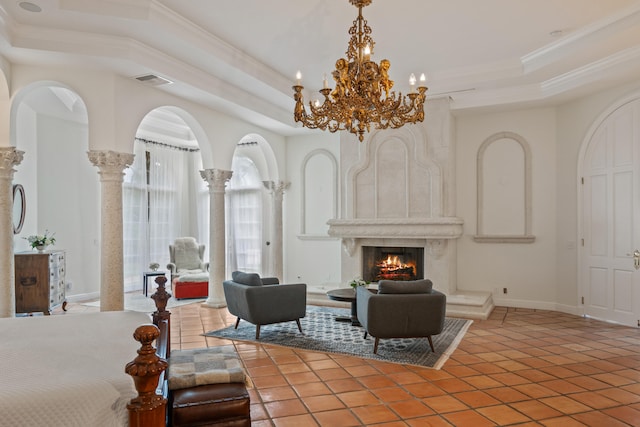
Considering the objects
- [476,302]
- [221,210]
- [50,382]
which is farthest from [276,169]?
[50,382]

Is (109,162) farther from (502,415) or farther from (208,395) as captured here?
(502,415)

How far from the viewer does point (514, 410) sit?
311 cm

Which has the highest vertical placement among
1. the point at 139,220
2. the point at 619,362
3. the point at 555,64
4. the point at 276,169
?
the point at 555,64

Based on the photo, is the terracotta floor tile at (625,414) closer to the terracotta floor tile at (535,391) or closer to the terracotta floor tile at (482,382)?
the terracotta floor tile at (535,391)

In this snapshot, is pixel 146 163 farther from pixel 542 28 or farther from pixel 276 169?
pixel 542 28

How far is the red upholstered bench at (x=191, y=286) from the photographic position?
305 inches

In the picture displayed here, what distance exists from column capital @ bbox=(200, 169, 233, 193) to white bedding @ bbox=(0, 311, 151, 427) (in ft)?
15.1

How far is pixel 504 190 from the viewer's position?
706 cm

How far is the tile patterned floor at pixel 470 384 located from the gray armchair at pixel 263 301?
0.38 metres

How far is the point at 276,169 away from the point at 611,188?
5759 mm

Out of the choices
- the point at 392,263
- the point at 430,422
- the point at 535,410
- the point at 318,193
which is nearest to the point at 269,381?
the point at 430,422

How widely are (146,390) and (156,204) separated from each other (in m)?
8.34

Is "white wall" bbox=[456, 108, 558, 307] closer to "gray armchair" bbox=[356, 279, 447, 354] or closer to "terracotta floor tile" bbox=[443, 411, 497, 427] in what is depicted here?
"gray armchair" bbox=[356, 279, 447, 354]

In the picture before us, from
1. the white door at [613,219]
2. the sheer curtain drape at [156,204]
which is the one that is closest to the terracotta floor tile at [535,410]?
the white door at [613,219]
